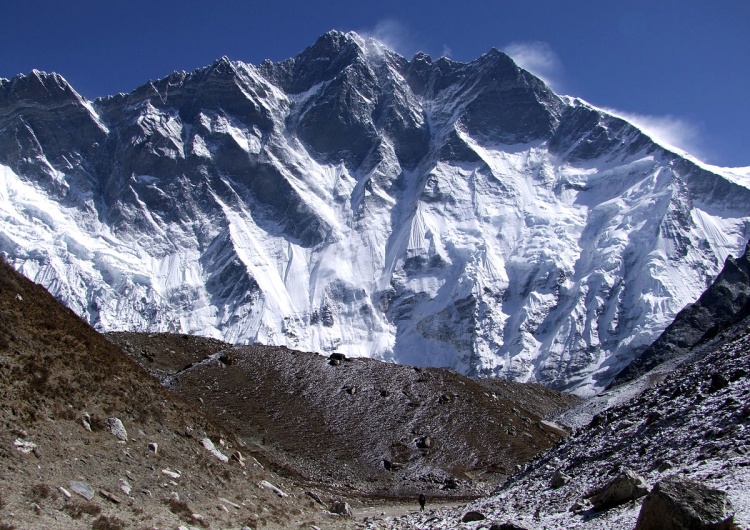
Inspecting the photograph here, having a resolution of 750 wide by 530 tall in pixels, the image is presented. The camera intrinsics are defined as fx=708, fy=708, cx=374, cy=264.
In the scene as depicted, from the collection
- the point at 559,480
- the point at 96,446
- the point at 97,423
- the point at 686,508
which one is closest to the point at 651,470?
the point at 559,480

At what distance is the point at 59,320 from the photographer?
28.6 metres

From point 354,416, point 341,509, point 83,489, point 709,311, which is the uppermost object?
point 709,311

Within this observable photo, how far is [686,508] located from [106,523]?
15322 millimetres

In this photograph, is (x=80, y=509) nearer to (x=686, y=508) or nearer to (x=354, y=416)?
(x=686, y=508)

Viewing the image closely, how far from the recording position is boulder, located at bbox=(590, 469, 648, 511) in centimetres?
2195

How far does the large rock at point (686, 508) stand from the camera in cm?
1573

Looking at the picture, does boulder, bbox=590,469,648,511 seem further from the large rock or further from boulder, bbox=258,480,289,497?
boulder, bbox=258,480,289,497

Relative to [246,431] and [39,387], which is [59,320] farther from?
[246,431]

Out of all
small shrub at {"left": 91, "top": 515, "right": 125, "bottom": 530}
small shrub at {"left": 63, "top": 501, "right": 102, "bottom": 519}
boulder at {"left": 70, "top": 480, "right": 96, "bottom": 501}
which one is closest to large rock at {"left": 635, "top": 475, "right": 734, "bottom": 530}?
small shrub at {"left": 91, "top": 515, "right": 125, "bottom": 530}

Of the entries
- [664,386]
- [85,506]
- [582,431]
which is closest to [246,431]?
[582,431]

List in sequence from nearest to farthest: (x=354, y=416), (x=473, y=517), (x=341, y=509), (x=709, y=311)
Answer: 1. (x=473, y=517)
2. (x=341, y=509)
3. (x=354, y=416)
4. (x=709, y=311)

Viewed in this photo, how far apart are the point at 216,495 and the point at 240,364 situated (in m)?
41.2

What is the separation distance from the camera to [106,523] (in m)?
20.1

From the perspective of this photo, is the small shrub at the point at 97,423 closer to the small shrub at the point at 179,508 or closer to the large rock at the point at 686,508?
the small shrub at the point at 179,508
